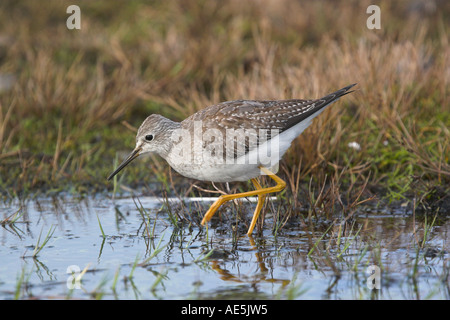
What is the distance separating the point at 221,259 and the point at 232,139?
107cm

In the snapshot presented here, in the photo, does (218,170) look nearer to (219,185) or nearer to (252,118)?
(252,118)

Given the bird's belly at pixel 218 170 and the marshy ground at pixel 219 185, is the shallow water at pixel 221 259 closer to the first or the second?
the marshy ground at pixel 219 185

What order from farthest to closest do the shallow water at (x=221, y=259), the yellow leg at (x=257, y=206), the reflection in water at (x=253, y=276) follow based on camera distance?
the yellow leg at (x=257, y=206) < the reflection in water at (x=253, y=276) < the shallow water at (x=221, y=259)

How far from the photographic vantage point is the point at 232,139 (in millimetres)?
5512

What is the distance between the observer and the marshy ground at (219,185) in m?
4.58

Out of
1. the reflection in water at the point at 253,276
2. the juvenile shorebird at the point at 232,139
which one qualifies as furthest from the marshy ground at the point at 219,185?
the juvenile shorebird at the point at 232,139

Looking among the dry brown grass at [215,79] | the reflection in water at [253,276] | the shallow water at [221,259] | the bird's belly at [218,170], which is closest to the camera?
the shallow water at [221,259]

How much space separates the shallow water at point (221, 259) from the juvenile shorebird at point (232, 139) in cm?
50

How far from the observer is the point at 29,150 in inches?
323

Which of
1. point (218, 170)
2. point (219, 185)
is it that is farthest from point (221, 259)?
point (219, 185)

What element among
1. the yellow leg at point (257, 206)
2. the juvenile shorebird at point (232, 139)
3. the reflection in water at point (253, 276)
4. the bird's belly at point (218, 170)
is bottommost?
the reflection in water at point (253, 276)
